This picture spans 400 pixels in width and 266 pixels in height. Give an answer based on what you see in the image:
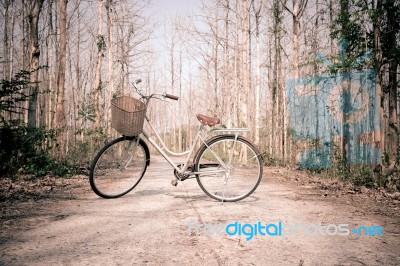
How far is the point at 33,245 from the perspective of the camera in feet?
6.56

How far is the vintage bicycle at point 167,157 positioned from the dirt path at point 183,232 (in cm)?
24

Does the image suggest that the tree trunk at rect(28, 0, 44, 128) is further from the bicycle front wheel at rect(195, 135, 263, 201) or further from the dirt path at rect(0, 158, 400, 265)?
the bicycle front wheel at rect(195, 135, 263, 201)

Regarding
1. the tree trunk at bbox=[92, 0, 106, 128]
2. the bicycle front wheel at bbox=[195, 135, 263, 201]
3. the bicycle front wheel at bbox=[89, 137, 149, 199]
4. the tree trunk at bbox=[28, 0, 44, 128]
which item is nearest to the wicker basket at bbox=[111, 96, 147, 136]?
the bicycle front wheel at bbox=[89, 137, 149, 199]

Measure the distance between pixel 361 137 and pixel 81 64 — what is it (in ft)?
90.0

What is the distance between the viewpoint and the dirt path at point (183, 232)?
5.77ft

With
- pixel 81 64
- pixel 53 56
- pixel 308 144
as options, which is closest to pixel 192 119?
pixel 81 64

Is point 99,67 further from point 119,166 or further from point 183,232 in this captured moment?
point 183,232

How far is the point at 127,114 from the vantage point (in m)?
3.34

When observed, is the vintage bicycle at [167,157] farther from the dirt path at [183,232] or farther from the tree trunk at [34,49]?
the tree trunk at [34,49]

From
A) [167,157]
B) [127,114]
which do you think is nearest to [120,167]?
[167,157]

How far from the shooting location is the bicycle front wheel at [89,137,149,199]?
11.7 ft

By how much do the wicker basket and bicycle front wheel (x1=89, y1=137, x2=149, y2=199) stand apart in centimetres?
27

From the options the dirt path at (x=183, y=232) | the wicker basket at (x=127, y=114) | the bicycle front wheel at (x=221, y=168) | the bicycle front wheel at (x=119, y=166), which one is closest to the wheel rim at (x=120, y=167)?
the bicycle front wheel at (x=119, y=166)

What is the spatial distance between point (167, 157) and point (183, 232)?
5.38 ft
